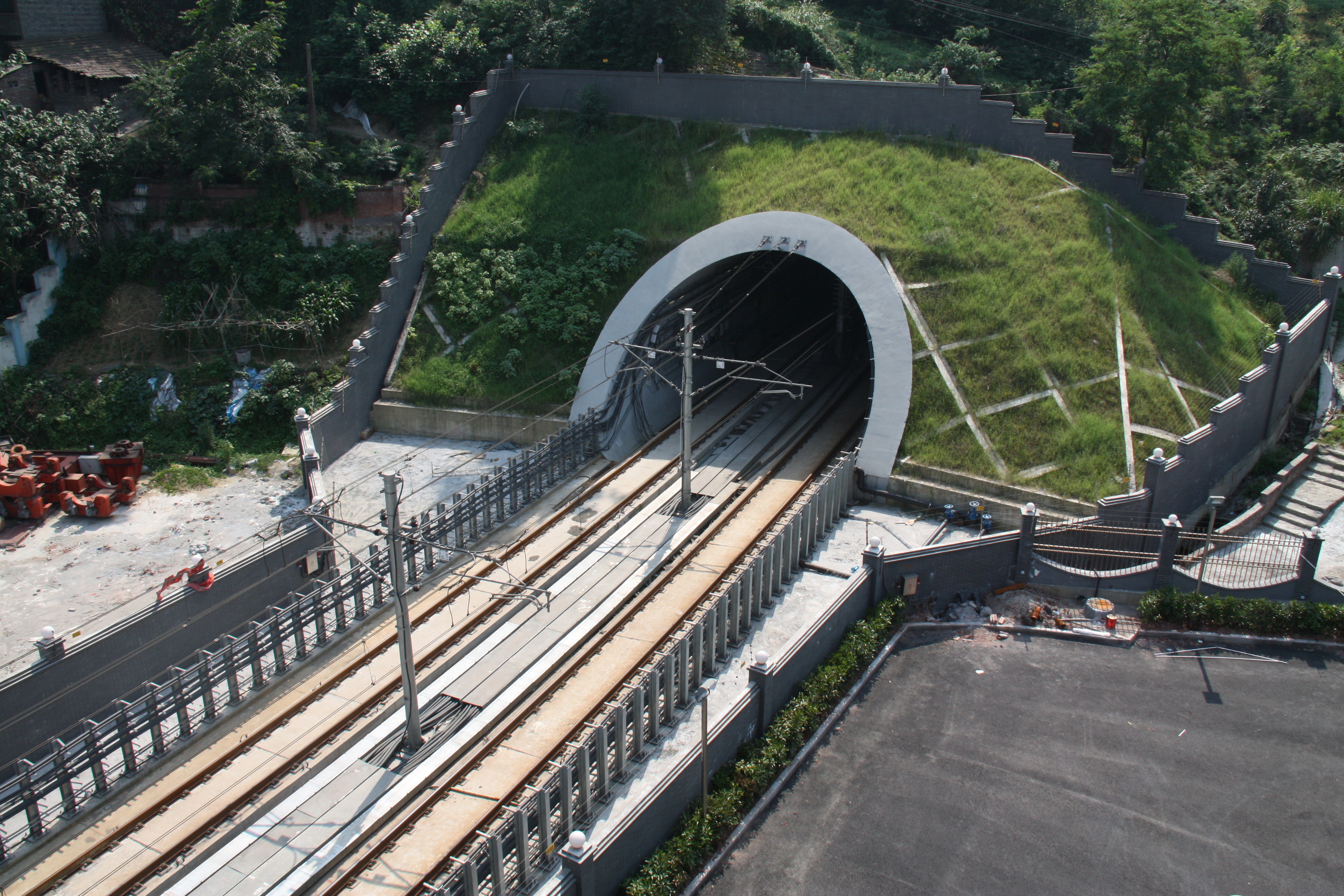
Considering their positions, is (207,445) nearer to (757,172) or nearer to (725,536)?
(725,536)

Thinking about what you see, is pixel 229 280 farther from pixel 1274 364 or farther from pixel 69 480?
pixel 1274 364

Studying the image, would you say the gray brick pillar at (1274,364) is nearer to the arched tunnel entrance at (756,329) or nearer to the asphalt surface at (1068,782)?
the asphalt surface at (1068,782)

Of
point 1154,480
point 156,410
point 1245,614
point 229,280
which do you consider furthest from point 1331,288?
point 156,410

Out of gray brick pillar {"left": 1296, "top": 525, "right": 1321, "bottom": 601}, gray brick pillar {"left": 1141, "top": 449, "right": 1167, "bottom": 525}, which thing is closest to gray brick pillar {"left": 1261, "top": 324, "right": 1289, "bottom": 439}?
gray brick pillar {"left": 1141, "top": 449, "right": 1167, "bottom": 525}

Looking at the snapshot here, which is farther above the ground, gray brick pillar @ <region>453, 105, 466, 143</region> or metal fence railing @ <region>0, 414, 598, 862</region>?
gray brick pillar @ <region>453, 105, 466, 143</region>

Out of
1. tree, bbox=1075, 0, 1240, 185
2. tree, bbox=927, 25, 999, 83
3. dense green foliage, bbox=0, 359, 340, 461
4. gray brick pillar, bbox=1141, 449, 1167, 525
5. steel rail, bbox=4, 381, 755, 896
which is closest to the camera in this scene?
steel rail, bbox=4, 381, 755, 896

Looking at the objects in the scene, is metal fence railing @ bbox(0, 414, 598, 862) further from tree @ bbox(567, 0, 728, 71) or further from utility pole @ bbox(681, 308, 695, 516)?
tree @ bbox(567, 0, 728, 71)

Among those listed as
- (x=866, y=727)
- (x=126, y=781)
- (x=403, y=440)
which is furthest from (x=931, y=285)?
(x=126, y=781)
